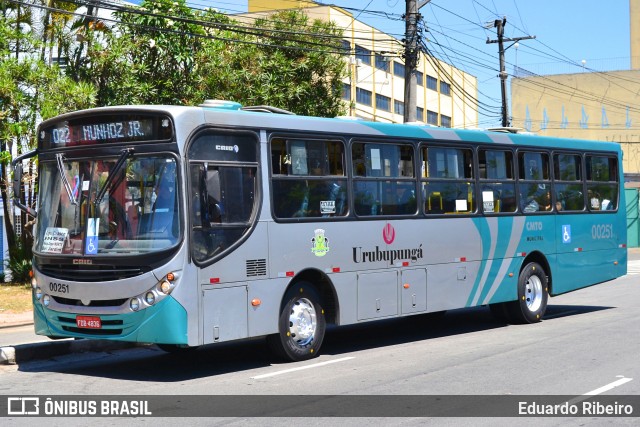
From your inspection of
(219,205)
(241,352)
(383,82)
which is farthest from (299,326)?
(383,82)

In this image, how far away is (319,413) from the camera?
8.66m

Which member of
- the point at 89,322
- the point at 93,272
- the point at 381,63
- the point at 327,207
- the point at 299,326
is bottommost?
the point at 299,326

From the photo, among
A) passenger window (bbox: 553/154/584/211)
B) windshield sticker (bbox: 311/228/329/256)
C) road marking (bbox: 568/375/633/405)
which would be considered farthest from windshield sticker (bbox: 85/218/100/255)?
passenger window (bbox: 553/154/584/211)

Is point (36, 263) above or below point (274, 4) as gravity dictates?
below

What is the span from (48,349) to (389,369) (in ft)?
15.1

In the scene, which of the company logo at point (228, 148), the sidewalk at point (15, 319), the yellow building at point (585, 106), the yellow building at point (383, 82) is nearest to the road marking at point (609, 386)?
the company logo at point (228, 148)

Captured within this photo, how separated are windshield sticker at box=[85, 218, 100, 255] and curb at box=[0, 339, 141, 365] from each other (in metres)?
2.21

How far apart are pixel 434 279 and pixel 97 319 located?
17.7 feet

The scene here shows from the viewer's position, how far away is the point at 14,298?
20953 mm

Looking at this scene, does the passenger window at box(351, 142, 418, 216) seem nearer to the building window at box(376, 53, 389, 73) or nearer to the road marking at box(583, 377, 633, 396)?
the road marking at box(583, 377, 633, 396)

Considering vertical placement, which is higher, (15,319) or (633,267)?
(15,319)

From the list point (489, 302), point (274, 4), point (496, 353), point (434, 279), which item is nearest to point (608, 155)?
point (489, 302)

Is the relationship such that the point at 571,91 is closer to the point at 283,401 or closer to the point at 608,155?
the point at 608,155

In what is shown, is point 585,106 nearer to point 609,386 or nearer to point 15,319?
point 15,319
